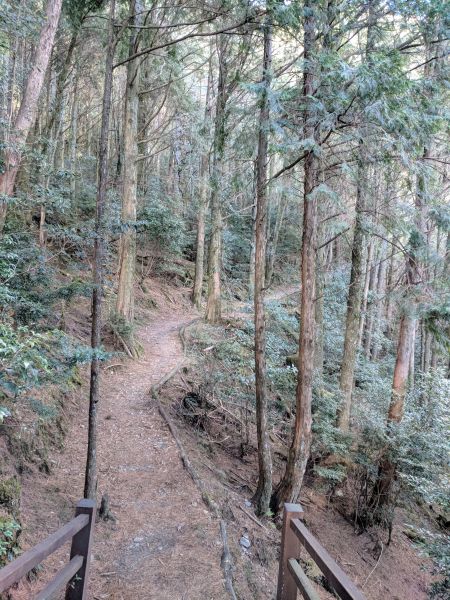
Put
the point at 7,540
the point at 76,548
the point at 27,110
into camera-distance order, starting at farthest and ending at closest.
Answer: the point at 27,110
the point at 7,540
the point at 76,548

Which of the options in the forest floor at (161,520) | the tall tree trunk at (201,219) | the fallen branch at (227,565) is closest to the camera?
the fallen branch at (227,565)

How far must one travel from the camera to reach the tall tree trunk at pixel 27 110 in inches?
211

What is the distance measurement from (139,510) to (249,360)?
4583 mm

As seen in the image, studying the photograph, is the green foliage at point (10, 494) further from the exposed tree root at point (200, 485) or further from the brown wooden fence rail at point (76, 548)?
the exposed tree root at point (200, 485)

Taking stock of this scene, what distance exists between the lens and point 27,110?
20.7ft

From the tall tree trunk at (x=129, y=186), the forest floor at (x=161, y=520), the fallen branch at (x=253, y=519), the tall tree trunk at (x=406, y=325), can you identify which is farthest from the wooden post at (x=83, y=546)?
the tall tree trunk at (x=129, y=186)

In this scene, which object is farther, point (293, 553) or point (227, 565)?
point (227, 565)

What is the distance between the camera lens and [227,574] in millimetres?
4156

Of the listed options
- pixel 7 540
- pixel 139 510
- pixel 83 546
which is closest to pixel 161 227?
pixel 139 510

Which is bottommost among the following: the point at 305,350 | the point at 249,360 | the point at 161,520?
the point at 161,520

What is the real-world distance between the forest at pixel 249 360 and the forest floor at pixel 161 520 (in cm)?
3

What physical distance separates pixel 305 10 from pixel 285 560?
6.23m

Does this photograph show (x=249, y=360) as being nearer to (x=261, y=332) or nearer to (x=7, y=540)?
(x=261, y=332)

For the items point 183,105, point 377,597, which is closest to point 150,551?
point 377,597
